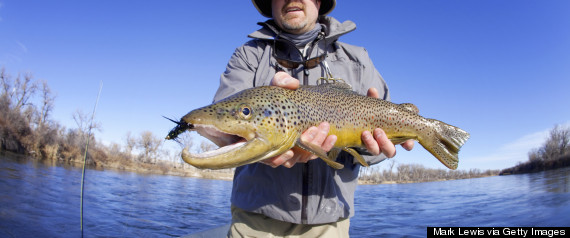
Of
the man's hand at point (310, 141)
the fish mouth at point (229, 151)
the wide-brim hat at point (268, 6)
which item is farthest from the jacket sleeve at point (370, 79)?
the fish mouth at point (229, 151)

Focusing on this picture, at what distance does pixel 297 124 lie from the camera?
7.63 feet

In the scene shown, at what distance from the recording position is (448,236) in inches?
178

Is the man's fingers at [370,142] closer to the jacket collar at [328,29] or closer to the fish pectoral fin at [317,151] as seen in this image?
the fish pectoral fin at [317,151]

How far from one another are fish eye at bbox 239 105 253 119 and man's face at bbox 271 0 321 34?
1509 millimetres

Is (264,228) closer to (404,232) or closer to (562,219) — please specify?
(404,232)

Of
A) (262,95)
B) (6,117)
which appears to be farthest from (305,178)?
(6,117)

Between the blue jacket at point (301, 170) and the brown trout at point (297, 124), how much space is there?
30 cm

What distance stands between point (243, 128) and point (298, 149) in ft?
1.61

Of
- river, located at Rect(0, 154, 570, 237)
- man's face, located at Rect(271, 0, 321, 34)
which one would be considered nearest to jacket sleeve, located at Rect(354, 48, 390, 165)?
man's face, located at Rect(271, 0, 321, 34)

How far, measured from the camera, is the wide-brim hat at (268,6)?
13.0 ft

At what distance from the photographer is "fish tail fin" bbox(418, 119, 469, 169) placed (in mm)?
3080

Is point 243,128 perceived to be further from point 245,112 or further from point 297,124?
point 297,124

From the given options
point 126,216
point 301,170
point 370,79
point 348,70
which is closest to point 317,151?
point 301,170

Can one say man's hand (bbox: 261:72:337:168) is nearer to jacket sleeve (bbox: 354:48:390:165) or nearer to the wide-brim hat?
jacket sleeve (bbox: 354:48:390:165)
